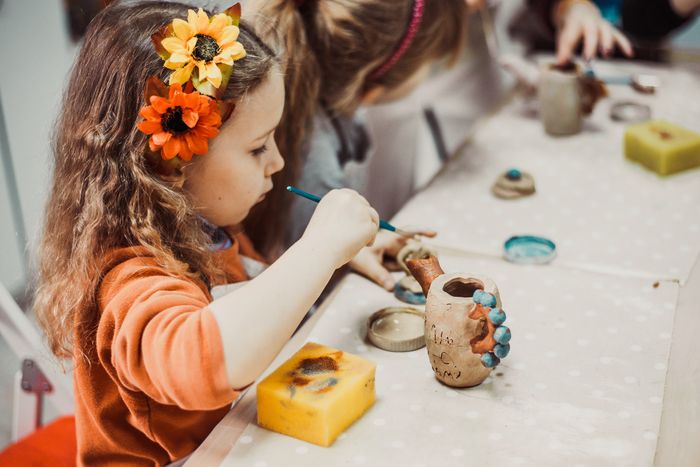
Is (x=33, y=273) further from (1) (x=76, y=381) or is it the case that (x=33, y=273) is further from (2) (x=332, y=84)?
(2) (x=332, y=84)

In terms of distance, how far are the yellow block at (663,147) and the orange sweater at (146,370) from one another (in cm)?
87

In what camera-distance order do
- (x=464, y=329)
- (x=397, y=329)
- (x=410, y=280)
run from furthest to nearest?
(x=410, y=280) < (x=397, y=329) < (x=464, y=329)

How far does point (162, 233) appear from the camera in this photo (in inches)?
38.1

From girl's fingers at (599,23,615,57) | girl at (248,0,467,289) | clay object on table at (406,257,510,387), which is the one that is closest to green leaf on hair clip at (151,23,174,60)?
girl at (248,0,467,289)

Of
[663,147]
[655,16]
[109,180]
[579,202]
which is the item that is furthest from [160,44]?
[655,16]

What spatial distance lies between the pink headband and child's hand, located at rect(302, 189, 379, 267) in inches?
23.9

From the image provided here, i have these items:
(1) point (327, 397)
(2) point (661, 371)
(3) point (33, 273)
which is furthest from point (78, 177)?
(2) point (661, 371)

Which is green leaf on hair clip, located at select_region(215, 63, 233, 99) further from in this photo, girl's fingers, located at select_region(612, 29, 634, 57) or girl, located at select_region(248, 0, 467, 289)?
girl's fingers, located at select_region(612, 29, 634, 57)

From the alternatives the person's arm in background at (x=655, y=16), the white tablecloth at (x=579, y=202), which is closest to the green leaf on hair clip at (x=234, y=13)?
the white tablecloth at (x=579, y=202)

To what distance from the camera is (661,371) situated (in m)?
0.99

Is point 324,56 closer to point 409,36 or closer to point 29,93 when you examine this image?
point 409,36

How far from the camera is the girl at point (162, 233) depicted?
0.85m

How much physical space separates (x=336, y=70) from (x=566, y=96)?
0.51 m

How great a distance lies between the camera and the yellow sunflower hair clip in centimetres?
92
